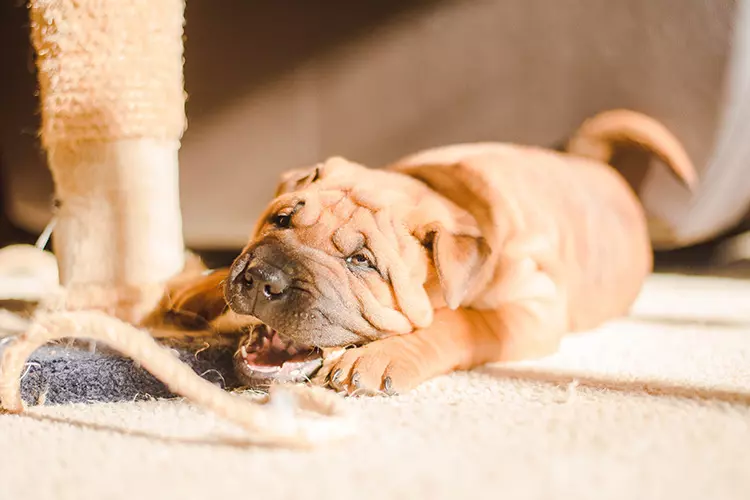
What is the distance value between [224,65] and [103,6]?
109 centimetres

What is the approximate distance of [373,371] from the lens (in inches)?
44.1

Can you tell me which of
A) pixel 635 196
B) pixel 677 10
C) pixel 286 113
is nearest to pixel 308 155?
pixel 286 113

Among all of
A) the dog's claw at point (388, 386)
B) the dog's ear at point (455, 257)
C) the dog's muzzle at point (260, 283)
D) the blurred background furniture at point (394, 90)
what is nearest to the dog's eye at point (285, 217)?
the dog's muzzle at point (260, 283)

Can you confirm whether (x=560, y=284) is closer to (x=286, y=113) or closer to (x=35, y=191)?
(x=286, y=113)

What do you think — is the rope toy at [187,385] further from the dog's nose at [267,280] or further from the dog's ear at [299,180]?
the dog's ear at [299,180]

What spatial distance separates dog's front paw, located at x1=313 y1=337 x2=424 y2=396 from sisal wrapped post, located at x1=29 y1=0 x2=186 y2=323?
42 cm

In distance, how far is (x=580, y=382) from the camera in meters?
1.18

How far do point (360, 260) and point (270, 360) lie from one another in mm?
228

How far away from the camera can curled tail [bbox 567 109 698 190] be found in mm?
2107

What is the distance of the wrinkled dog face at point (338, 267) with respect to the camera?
1.16 metres

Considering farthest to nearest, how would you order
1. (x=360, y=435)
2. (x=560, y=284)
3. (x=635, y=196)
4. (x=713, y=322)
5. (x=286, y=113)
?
(x=286, y=113) → (x=635, y=196) → (x=713, y=322) → (x=560, y=284) → (x=360, y=435)

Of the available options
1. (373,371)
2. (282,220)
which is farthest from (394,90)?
(373,371)

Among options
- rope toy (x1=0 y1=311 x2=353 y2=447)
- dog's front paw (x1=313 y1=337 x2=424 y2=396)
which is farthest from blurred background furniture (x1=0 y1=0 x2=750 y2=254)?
rope toy (x1=0 y1=311 x2=353 y2=447)

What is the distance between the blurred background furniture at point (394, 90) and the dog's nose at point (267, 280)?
1.23 meters
